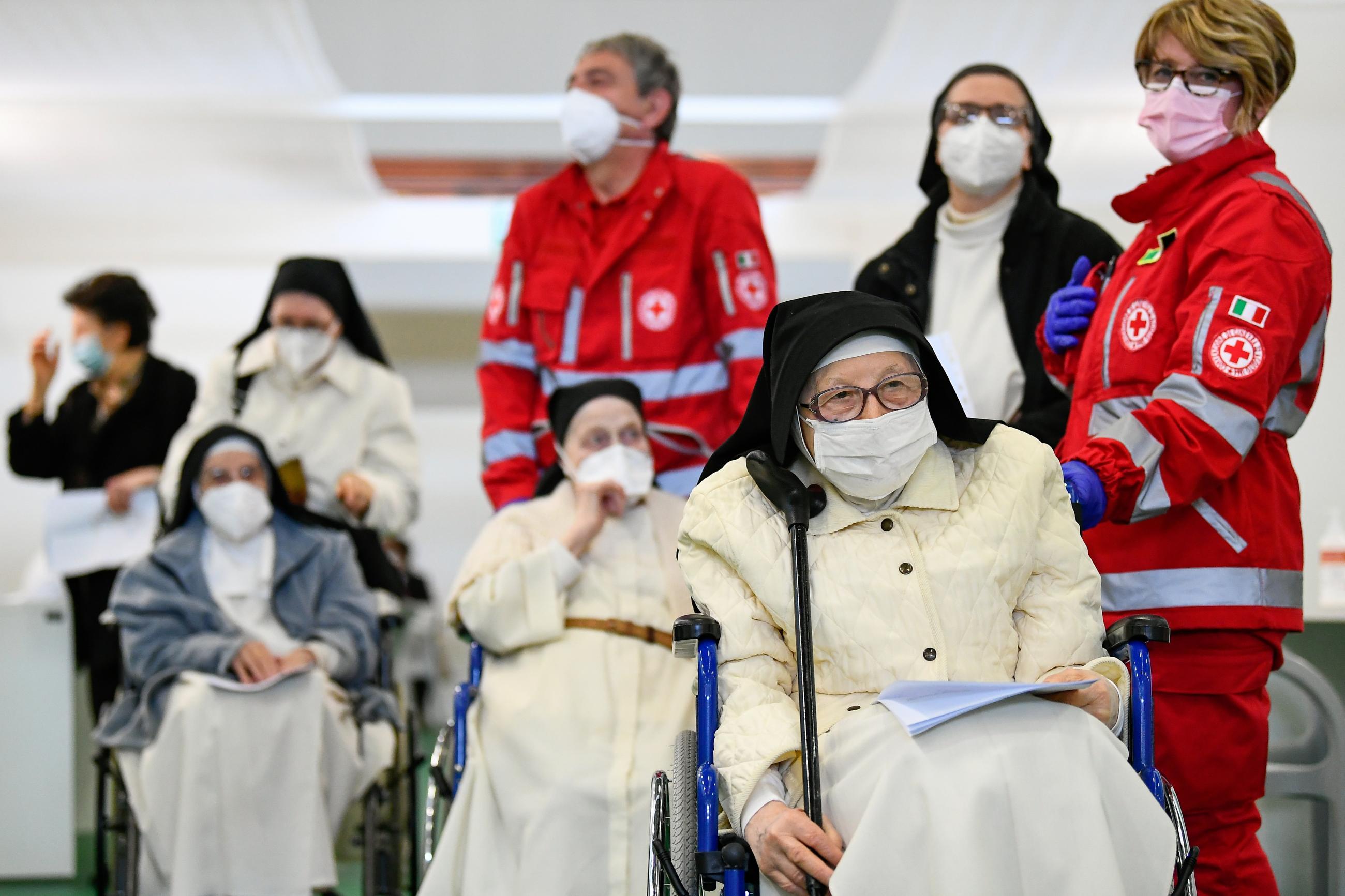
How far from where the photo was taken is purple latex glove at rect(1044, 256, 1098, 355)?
111 inches

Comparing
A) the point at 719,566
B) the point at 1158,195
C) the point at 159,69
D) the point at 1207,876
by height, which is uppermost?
the point at 159,69

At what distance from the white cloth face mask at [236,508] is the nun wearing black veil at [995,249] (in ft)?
6.03

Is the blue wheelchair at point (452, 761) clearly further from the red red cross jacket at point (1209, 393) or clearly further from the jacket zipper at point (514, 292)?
the red red cross jacket at point (1209, 393)

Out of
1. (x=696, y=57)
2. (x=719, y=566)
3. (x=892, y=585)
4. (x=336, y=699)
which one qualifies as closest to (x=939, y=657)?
(x=892, y=585)

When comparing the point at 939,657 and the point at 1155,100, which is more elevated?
the point at 1155,100

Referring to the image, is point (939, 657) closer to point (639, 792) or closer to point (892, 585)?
point (892, 585)

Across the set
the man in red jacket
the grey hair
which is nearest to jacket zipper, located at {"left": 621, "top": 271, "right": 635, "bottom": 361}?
the man in red jacket

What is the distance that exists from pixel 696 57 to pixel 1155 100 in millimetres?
4757

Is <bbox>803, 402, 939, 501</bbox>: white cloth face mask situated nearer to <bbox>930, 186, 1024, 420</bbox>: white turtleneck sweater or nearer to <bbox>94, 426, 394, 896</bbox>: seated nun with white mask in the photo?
<bbox>930, 186, 1024, 420</bbox>: white turtleneck sweater

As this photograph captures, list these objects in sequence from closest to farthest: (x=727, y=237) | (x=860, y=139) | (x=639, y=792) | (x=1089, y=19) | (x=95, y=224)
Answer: (x=639, y=792), (x=727, y=237), (x=1089, y=19), (x=860, y=139), (x=95, y=224)

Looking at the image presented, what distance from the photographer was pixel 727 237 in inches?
146

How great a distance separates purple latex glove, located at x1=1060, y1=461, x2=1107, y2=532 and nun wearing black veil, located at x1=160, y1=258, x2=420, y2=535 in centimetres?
253

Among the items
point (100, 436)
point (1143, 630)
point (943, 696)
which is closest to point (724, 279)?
point (1143, 630)

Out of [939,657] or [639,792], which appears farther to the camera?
[639,792]
